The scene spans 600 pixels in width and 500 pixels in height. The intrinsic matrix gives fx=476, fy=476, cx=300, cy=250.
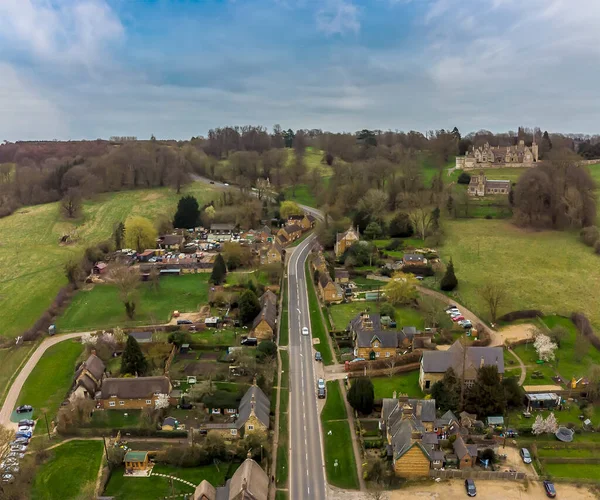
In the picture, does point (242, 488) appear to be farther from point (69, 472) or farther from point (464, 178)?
point (464, 178)

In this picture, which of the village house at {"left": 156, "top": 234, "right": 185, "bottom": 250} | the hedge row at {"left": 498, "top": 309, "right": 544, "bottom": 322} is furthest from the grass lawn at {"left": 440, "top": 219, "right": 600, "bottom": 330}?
the village house at {"left": 156, "top": 234, "right": 185, "bottom": 250}

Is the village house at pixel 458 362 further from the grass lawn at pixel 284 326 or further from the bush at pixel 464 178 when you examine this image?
the bush at pixel 464 178

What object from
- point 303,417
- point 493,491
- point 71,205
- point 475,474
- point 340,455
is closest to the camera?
point 493,491

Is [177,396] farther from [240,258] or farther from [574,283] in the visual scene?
[574,283]

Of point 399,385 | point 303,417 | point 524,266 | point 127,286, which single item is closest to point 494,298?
point 524,266

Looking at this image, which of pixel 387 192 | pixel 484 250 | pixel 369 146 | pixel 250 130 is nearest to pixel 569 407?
pixel 484 250

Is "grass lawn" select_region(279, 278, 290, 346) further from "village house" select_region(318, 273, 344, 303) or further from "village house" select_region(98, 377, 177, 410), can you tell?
"village house" select_region(98, 377, 177, 410)
